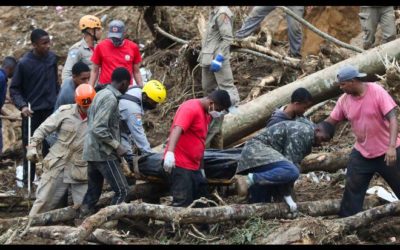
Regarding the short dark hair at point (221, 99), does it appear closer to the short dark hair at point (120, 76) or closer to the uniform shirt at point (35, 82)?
the short dark hair at point (120, 76)

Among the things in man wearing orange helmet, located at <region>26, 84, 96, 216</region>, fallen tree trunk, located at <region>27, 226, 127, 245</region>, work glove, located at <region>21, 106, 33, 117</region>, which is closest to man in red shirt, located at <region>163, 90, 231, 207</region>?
fallen tree trunk, located at <region>27, 226, 127, 245</region>

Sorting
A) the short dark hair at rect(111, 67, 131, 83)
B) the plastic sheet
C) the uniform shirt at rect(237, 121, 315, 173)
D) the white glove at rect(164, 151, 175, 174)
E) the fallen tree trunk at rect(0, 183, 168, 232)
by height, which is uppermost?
the short dark hair at rect(111, 67, 131, 83)

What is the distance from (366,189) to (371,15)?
4364 millimetres

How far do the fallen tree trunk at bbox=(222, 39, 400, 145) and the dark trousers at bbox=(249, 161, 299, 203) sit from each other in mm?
1927

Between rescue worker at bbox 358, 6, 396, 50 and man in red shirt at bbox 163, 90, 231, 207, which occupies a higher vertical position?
rescue worker at bbox 358, 6, 396, 50

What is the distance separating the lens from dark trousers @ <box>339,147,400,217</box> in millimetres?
8844

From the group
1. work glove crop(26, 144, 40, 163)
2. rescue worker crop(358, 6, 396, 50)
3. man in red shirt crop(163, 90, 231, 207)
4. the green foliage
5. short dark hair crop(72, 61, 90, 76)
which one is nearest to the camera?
the green foliage

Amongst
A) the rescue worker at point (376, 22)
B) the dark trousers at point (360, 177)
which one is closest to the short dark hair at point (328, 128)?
the dark trousers at point (360, 177)

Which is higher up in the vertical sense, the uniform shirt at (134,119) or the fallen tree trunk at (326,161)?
the uniform shirt at (134,119)

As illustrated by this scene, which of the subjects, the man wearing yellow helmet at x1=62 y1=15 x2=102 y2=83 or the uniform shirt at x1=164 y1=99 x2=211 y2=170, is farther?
the man wearing yellow helmet at x1=62 y1=15 x2=102 y2=83

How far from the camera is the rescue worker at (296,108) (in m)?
8.85

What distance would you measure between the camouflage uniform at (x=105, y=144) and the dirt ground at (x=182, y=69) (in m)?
0.46

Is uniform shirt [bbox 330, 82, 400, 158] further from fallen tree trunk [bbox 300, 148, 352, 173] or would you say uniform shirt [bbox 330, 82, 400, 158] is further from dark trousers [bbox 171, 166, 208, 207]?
dark trousers [bbox 171, 166, 208, 207]
